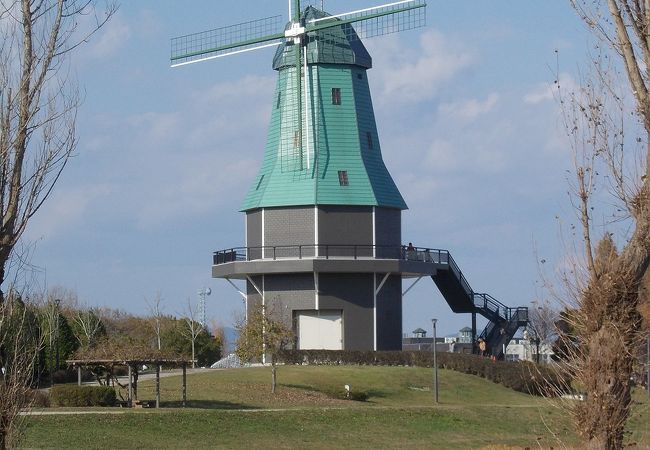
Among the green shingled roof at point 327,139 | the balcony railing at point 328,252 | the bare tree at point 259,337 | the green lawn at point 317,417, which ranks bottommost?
the green lawn at point 317,417

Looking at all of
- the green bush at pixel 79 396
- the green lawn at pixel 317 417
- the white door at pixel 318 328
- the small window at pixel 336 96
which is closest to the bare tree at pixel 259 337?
the green lawn at pixel 317 417

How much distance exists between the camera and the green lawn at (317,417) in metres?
29.1

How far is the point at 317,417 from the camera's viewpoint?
3394 centimetres

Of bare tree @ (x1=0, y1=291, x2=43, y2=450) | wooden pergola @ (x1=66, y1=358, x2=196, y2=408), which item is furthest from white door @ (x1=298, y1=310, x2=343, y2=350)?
bare tree @ (x1=0, y1=291, x2=43, y2=450)

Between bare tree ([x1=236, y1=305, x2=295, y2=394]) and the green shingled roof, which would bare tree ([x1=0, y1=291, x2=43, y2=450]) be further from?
the green shingled roof

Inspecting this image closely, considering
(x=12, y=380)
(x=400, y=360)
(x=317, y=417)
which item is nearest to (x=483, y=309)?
(x=400, y=360)

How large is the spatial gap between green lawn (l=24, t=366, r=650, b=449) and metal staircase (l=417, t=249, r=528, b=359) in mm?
8450

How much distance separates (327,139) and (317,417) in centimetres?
1902

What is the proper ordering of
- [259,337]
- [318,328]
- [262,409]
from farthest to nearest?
1. [318,328]
2. [259,337]
3. [262,409]

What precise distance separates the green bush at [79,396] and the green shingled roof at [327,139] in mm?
17951

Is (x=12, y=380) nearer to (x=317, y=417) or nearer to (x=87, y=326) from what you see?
(x=317, y=417)

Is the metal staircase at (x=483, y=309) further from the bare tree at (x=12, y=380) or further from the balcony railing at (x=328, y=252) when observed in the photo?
the bare tree at (x=12, y=380)

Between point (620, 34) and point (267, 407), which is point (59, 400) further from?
point (620, 34)

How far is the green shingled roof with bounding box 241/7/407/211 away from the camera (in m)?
50.6
